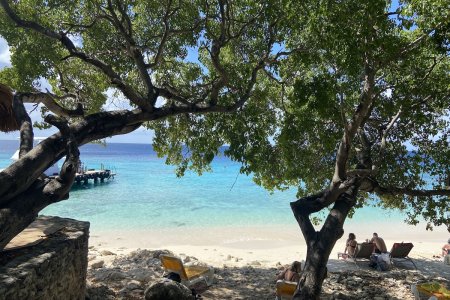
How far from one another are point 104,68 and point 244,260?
9.47 metres

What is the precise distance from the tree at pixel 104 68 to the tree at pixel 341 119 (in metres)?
0.91


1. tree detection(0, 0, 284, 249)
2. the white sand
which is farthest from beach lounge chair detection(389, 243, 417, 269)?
tree detection(0, 0, 284, 249)

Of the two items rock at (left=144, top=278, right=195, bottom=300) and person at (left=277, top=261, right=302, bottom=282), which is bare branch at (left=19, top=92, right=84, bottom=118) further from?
person at (left=277, top=261, right=302, bottom=282)

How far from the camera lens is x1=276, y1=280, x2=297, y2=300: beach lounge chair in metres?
7.79

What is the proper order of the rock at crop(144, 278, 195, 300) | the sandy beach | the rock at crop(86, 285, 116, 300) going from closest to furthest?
1. the rock at crop(144, 278, 195, 300)
2. the rock at crop(86, 285, 116, 300)
3. the sandy beach

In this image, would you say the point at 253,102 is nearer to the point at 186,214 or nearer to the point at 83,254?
the point at 83,254

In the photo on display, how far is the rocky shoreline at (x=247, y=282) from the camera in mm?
8562

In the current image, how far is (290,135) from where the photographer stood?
8.62 m

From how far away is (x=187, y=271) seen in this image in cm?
974

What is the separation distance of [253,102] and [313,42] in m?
3.07

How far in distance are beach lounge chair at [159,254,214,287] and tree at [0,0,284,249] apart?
3384mm

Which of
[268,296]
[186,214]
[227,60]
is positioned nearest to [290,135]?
[227,60]

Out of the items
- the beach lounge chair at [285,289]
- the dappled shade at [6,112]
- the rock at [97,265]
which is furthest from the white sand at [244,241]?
the dappled shade at [6,112]

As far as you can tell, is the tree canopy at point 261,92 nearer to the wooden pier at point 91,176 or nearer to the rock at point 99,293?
the rock at point 99,293
